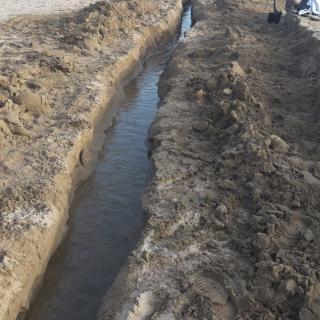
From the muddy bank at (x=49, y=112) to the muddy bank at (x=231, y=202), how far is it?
1.55 m

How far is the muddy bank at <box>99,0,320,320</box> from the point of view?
6.23 metres

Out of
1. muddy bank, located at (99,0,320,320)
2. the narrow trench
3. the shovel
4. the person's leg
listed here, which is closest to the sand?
muddy bank, located at (99,0,320,320)

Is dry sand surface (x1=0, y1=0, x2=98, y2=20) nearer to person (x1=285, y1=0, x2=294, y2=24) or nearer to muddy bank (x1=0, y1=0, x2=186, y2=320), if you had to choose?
muddy bank (x1=0, y1=0, x2=186, y2=320)

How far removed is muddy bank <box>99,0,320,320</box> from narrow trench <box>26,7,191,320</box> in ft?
2.49

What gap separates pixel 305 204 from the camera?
784 centimetres

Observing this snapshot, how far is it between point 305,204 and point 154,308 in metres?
3.18

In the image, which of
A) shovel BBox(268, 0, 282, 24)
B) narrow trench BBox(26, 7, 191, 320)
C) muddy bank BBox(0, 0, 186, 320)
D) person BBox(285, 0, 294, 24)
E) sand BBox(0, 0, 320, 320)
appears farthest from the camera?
shovel BBox(268, 0, 282, 24)

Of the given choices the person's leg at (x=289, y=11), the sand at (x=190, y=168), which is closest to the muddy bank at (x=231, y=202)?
the sand at (x=190, y=168)

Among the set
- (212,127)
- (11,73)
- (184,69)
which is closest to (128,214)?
(212,127)

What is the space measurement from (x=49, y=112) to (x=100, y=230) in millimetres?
3782

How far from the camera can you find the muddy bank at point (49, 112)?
7.55 m

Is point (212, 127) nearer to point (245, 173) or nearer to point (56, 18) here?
point (245, 173)

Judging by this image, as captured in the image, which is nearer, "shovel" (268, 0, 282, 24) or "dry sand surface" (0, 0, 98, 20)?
"shovel" (268, 0, 282, 24)

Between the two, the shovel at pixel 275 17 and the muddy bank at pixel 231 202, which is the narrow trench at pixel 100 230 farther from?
the shovel at pixel 275 17
